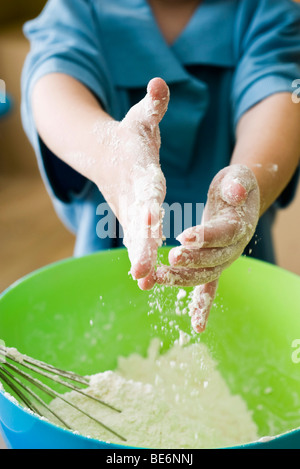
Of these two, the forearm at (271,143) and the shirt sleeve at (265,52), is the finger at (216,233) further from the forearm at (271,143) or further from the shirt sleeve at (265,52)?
the shirt sleeve at (265,52)

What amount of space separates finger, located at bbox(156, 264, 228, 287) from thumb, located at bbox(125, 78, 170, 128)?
10 cm

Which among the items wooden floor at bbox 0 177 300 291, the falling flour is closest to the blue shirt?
the falling flour

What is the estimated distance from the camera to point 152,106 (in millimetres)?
341

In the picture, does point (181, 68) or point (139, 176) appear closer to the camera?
point (139, 176)

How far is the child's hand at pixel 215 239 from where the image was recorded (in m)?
0.34

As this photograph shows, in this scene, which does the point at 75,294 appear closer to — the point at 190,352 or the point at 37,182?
the point at 190,352

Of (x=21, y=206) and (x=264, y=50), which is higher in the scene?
(x=264, y=50)

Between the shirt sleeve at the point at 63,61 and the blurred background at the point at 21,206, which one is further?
the blurred background at the point at 21,206

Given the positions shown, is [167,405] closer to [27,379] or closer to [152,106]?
[27,379]

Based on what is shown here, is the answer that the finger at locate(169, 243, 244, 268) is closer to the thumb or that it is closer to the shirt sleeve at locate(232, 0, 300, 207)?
the thumb

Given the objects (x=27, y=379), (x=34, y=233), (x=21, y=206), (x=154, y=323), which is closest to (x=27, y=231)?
(x=34, y=233)

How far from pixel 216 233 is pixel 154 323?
25cm

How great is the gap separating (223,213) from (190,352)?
0.75 feet

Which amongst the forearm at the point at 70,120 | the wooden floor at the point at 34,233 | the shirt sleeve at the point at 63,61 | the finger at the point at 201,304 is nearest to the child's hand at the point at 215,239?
the finger at the point at 201,304
